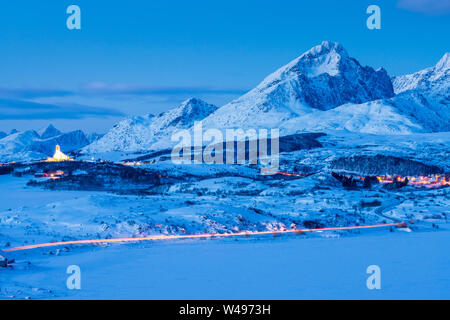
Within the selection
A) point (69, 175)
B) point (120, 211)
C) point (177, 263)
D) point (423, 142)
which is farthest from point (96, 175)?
point (423, 142)

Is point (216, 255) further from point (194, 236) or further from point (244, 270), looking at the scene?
point (194, 236)

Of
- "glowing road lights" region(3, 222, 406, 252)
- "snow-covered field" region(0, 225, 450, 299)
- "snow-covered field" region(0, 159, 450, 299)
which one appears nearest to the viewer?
"snow-covered field" region(0, 225, 450, 299)

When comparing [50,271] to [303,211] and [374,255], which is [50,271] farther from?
[303,211]

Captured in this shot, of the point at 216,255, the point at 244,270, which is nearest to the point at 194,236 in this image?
the point at 216,255

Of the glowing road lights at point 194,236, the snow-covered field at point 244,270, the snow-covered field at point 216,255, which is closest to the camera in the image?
the snow-covered field at point 244,270

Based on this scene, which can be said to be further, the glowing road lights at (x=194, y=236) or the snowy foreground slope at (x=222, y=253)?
the glowing road lights at (x=194, y=236)

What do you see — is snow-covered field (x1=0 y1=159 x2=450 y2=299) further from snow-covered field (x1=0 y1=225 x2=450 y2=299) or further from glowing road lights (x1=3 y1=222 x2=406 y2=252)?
glowing road lights (x1=3 y1=222 x2=406 y2=252)

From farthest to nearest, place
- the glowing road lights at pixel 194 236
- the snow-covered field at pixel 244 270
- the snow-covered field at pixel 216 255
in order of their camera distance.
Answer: the glowing road lights at pixel 194 236
the snow-covered field at pixel 216 255
the snow-covered field at pixel 244 270

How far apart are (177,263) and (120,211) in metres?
12.7

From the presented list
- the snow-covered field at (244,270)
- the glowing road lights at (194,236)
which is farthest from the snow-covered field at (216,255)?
the glowing road lights at (194,236)

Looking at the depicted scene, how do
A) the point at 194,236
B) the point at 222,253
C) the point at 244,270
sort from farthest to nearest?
the point at 194,236
the point at 222,253
the point at 244,270

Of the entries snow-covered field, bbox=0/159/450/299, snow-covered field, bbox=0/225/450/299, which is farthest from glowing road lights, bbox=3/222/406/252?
A: snow-covered field, bbox=0/225/450/299

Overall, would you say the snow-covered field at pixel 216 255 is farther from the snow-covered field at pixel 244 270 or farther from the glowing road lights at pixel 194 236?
the glowing road lights at pixel 194 236
